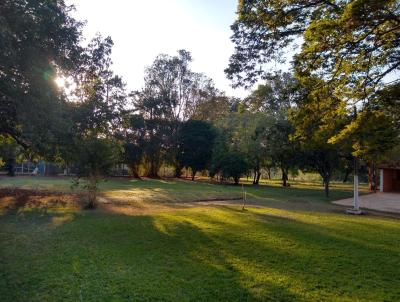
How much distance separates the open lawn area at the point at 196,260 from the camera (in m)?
5.46

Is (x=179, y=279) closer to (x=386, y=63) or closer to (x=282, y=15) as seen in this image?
(x=282, y=15)

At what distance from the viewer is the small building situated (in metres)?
33.4

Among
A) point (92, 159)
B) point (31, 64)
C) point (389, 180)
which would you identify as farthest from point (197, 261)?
point (389, 180)

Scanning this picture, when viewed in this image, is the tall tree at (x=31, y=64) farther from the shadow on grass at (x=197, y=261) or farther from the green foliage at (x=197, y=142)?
the green foliage at (x=197, y=142)

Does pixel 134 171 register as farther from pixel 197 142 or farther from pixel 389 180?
pixel 389 180

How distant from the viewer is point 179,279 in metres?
6.00

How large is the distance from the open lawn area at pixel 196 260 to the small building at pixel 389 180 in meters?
25.5

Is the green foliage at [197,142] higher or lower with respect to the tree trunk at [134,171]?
higher

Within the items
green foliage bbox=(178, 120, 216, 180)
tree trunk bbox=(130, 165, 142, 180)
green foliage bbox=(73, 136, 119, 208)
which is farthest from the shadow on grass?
tree trunk bbox=(130, 165, 142, 180)

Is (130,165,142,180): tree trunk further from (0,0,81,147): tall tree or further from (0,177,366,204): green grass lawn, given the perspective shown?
(0,0,81,147): tall tree

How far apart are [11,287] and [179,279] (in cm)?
274

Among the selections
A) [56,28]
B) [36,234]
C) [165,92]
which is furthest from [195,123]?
[36,234]

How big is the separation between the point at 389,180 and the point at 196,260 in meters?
32.3

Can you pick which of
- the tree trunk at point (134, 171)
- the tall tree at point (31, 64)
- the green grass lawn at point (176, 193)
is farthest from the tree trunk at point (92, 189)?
the tree trunk at point (134, 171)
